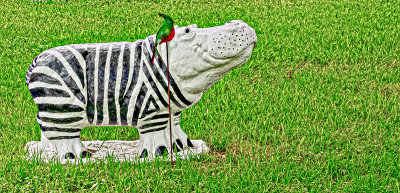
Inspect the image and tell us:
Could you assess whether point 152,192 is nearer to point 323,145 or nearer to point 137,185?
point 137,185

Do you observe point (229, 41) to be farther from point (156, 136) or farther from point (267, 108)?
point (267, 108)

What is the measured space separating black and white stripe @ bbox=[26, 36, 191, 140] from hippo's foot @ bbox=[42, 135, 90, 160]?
6cm

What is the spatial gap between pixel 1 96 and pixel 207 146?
268 centimetres

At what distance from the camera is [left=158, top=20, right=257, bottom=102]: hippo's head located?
13.0ft

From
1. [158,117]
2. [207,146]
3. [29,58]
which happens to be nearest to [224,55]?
[158,117]

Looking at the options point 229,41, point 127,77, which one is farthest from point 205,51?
point 127,77

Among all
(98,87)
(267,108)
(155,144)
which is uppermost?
(98,87)

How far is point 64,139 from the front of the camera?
420 centimetres

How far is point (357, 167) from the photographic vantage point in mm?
4391

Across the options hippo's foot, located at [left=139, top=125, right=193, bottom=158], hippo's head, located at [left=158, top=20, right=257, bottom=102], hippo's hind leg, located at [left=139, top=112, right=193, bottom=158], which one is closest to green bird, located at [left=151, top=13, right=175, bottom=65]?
hippo's head, located at [left=158, top=20, right=257, bottom=102]

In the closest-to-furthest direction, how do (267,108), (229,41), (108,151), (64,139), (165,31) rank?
(165,31) → (229,41) → (64,139) → (108,151) → (267,108)

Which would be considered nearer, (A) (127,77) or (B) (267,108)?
(A) (127,77)

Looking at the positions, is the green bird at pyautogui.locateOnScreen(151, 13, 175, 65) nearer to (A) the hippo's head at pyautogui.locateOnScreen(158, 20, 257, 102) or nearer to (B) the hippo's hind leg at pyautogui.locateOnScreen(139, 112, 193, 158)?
(A) the hippo's head at pyautogui.locateOnScreen(158, 20, 257, 102)

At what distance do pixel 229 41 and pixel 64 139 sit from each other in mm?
1490
